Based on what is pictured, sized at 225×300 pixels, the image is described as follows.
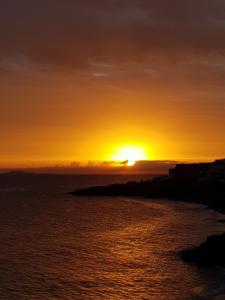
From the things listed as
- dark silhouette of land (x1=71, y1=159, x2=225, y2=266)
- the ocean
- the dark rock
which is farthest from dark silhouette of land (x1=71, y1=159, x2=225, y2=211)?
the dark rock

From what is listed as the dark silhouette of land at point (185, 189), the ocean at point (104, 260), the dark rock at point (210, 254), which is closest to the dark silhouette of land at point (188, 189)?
the dark silhouette of land at point (185, 189)

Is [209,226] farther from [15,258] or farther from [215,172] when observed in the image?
[215,172]

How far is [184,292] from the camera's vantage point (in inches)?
1233

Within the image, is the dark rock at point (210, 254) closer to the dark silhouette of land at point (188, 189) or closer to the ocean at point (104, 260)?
the ocean at point (104, 260)

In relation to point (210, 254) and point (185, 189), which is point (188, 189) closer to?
point (185, 189)

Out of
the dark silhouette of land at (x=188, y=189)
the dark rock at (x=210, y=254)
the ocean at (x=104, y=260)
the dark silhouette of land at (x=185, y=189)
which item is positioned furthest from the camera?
the dark silhouette of land at (x=185, y=189)

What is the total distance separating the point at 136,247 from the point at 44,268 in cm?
1278

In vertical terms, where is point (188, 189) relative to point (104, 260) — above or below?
above

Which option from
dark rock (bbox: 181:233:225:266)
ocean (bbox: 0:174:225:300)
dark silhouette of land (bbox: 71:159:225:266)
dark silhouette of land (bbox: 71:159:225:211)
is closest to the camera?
ocean (bbox: 0:174:225:300)

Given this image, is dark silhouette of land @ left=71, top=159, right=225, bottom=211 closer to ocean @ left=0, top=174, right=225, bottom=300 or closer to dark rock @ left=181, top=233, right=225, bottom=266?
ocean @ left=0, top=174, right=225, bottom=300

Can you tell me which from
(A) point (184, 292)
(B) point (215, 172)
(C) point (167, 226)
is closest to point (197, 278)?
(A) point (184, 292)

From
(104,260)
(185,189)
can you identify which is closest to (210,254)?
(104,260)

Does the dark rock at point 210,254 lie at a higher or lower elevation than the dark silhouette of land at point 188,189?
lower

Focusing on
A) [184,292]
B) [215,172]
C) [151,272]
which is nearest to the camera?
[184,292]
